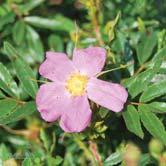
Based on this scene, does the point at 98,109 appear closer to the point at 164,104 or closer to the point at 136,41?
the point at 164,104

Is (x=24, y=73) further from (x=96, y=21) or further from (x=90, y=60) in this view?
(x=96, y=21)

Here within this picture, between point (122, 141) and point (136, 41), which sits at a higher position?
point (136, 41)

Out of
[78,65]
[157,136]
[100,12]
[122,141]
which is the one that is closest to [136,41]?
[100,12]

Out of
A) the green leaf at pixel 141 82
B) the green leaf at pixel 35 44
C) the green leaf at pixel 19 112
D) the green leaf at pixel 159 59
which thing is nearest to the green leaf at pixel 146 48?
the green leaf at pixel 159 59

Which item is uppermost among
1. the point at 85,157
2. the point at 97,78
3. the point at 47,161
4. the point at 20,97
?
the point at 97,78

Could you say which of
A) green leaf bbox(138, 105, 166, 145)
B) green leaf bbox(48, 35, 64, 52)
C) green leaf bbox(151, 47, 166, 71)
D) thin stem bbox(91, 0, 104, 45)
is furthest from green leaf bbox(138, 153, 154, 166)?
green leaf bbox(48, 35, 64, 52)

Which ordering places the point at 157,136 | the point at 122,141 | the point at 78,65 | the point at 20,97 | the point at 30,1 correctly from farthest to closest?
1. the point at 30,1
2. the point at 122,141
3. the point at 20,97
4. the point at 78,65
5. the point at 157,136
